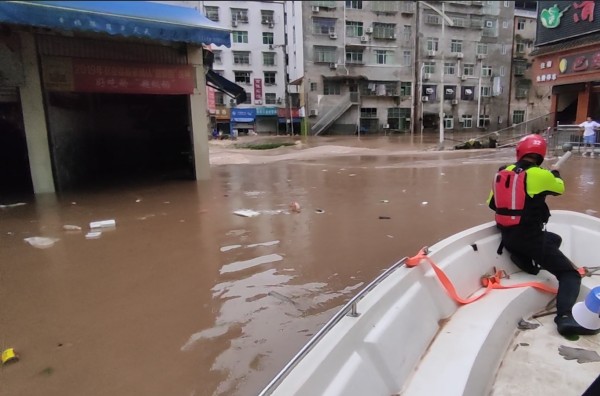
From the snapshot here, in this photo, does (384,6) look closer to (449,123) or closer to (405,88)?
(405,88)

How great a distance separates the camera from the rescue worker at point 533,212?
3164mm

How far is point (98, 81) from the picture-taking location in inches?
335

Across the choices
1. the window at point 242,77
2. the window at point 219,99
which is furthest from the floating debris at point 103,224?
the window at point 242,77

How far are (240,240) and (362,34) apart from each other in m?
39.4

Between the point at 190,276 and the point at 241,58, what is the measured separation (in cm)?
4165

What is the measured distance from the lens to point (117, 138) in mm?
12195

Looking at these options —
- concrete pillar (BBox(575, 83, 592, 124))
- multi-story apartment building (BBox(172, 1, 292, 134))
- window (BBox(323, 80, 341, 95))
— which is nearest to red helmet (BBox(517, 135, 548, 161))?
concrete pillar (BBox(575, 83, 592, 124))

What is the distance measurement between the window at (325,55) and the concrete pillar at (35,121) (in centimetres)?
3420

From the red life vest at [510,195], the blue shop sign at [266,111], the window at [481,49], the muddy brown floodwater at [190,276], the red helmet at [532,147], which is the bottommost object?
the muddy brown floodwater at [190,276]

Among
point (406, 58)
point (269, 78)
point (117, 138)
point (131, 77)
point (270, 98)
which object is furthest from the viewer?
point (270, 98)

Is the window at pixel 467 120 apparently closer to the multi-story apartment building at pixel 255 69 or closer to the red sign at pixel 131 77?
the multi-story apartment building at pixel 255 69

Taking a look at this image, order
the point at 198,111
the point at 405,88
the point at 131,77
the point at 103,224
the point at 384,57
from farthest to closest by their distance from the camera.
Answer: the point at 405,88 < the point at 384,57 < the point at 198,111 < the point at 131,77 < the point at 103,224

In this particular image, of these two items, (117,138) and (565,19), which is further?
(565,19)

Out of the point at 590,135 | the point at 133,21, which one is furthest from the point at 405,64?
the point at 133,21
